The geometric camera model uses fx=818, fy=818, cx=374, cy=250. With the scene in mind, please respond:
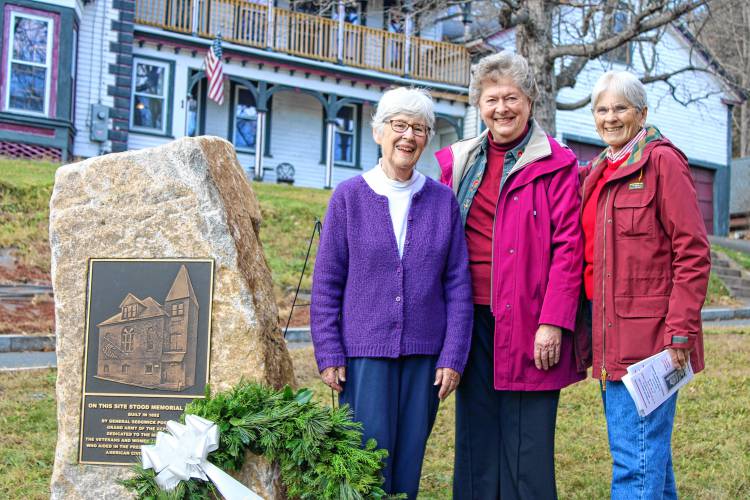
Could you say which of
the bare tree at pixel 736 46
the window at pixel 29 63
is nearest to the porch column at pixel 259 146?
the window at pixel 29 63

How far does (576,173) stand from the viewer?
138 inches

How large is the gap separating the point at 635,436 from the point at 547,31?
9.35 metres

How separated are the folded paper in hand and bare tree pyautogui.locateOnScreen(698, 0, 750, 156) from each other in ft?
77.8

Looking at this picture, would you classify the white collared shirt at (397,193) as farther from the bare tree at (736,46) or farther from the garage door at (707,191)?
the bare tree at (736,46)

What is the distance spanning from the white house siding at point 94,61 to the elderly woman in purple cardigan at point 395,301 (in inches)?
569

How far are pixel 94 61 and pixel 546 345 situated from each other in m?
15.6

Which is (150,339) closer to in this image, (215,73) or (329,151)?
(215,73)

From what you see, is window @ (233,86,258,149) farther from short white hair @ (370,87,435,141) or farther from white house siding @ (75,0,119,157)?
short white hair @ (370,87,435,141)

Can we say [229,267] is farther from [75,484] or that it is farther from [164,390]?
[75,484]

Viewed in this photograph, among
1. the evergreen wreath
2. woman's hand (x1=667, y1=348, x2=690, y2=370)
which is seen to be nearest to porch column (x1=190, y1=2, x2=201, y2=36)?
the evergreen wreath

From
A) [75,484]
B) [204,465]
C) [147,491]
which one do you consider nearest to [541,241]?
[204,465]

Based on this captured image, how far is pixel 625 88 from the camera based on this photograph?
3.25 metres

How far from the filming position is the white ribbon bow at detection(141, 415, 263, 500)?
3.26 metres

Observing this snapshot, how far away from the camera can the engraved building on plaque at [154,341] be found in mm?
3678
